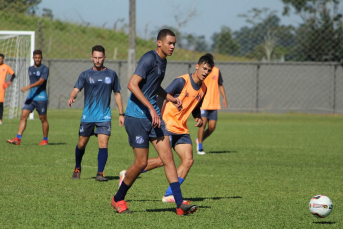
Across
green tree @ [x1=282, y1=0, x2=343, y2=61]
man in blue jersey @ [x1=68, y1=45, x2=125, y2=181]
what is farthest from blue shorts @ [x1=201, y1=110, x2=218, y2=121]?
green tree @ [x1=282, y1=0, x2=343, y2=61]

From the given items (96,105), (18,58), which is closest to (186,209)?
(96,105)

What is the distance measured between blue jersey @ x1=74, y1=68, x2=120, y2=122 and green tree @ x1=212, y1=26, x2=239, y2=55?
2732 centimetres

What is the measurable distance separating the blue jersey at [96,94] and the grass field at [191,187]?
1.06 meters

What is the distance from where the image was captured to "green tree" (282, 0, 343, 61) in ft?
104

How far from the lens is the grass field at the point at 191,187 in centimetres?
552

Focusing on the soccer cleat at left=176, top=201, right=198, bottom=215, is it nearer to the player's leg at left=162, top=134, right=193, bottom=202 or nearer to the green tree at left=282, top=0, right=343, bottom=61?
the player's leg at left=162, top=134, right=193, bottom=202

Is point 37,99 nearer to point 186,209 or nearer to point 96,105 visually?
point 96,105

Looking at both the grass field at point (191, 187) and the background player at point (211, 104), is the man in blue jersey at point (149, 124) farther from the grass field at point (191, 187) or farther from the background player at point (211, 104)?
the background player at point (211, 104)

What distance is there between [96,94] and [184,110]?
6.95 ft

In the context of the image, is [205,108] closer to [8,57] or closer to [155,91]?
[155,91]

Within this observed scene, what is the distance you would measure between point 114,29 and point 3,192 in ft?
90.7

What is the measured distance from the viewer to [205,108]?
12.6 meters

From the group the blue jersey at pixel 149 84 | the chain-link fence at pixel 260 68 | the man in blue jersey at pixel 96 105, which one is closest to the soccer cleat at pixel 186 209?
the blue jersey at pixel 149 84

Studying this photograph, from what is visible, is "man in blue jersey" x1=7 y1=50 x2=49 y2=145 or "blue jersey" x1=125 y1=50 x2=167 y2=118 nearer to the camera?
"blue jersey" x1=125 y1=50 x2=167 y2=118
